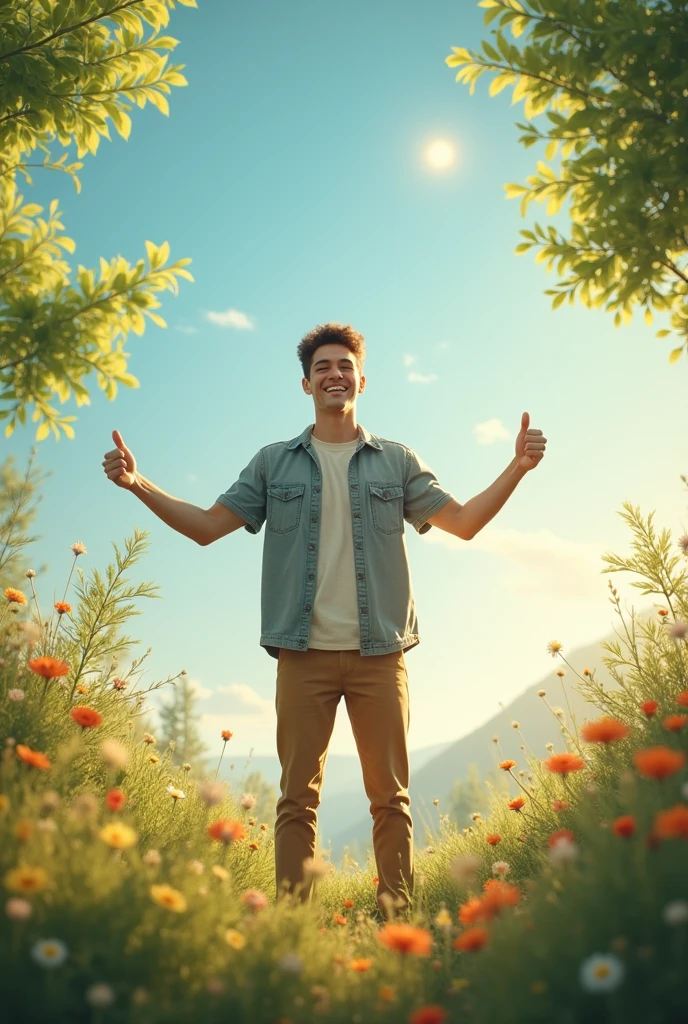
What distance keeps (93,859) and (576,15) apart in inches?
147

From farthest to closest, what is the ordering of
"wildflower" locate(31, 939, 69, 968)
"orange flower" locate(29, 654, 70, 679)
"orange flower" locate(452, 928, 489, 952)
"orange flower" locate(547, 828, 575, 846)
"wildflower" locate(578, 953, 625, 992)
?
"orange flower" locate(29, 654, 70, 679)
"orange flower" locate(547, 828, 575, 846)
"orange flower" locate(452, 928, 489, 952)
"wildflower" locate(31, 939, 69, 968)
"wildflower" locate(578, 953, 625, 992)

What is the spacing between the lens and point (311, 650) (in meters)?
3.24

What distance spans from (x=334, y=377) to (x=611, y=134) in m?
1.67

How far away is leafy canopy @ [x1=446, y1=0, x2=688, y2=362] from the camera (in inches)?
112

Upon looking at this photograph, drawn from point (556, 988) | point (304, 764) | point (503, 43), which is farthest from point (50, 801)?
point (503, 43)

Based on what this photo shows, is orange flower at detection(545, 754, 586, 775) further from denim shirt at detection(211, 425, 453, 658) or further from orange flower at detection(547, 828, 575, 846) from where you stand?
denim shirt at detection(211, 425, 453, 658)

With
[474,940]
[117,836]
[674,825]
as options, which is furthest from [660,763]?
[117,836]

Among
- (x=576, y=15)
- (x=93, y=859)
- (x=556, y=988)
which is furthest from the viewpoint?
(x=576, y=15)

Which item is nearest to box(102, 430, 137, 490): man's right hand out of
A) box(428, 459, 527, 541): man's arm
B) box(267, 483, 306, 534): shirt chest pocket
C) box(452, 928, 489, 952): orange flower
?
box(267, 483, 306, 534): shirt chest pocket

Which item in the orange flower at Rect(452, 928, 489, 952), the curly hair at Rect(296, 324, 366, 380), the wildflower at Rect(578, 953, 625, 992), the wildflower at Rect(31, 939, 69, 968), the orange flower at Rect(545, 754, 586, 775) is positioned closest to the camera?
the wildflower at Rect(578, 953, 625, 992)

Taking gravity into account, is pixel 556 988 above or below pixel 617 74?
below

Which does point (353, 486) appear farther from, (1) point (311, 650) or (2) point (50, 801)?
(2) point (50, 801)

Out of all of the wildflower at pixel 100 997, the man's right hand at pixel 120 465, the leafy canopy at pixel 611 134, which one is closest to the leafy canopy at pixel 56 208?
the man's right hand at pixel 120 465

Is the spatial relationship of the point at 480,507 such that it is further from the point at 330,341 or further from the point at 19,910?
the point at 19,910
